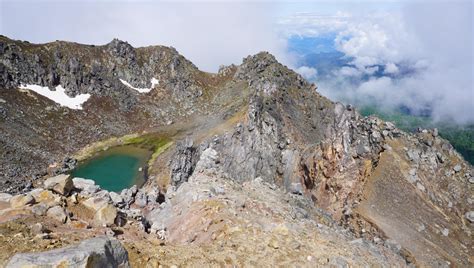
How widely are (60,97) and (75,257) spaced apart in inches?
6209

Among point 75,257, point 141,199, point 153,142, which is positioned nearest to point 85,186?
point 141,199

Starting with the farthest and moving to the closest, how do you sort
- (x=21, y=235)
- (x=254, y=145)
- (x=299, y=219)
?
(x=254, y=145), (x=299, y=219), (x=21, y=235)

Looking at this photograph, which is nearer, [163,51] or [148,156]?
[148,156]

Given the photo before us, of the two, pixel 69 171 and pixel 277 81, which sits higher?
pixel 277 81

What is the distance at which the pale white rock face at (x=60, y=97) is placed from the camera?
15325 cm

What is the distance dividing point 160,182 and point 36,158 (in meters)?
50.2

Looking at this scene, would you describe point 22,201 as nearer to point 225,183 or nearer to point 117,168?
point 225,183

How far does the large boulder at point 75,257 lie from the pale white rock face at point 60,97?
496 feet

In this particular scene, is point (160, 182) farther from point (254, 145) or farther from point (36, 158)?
point (36, 158)

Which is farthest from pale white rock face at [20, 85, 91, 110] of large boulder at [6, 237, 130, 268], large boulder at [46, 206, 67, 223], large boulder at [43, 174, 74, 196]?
large boulder at [6, 237, 130, 268]

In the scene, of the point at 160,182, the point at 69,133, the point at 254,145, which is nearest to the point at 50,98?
the point at 69,133

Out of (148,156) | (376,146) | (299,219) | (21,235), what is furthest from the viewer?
(148,156)

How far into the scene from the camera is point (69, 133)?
139500 mm

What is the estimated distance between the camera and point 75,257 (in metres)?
15.4
